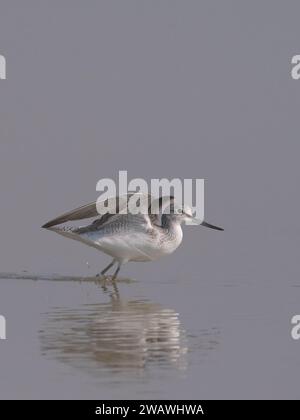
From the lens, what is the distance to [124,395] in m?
9.50

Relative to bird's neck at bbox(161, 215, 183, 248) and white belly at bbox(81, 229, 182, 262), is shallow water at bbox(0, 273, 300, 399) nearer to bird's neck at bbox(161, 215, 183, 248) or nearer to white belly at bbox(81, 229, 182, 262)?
white belly at bbox(81, 229, 182, 262)

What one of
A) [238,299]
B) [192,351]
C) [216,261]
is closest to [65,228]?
[216,261]

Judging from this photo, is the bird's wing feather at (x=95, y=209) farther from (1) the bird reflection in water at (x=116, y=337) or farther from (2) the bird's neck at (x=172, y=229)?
(1) the bird reflection in water at (x=116, y=337)

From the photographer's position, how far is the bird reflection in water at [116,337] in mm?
10867

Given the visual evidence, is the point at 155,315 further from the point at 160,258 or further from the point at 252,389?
the point at 160,258

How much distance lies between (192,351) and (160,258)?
747cm

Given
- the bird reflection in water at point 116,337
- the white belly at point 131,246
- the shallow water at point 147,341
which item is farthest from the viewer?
the white belly at point 131,246

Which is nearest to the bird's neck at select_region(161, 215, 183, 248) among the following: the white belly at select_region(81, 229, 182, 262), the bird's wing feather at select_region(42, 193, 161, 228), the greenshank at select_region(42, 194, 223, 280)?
the greenshank at select_region(42, 194, 223, 280)

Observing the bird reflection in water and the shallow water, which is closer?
the shallow water

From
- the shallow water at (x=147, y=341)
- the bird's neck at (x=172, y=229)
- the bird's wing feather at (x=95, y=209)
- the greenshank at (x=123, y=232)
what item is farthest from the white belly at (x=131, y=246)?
the shallow water at (x=147, y=341)

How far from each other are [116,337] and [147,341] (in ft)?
1.00

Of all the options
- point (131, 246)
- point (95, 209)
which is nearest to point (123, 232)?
point (131, 246)

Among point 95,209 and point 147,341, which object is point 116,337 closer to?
point 147,341

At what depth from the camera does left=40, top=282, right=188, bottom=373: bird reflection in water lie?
10867mm
